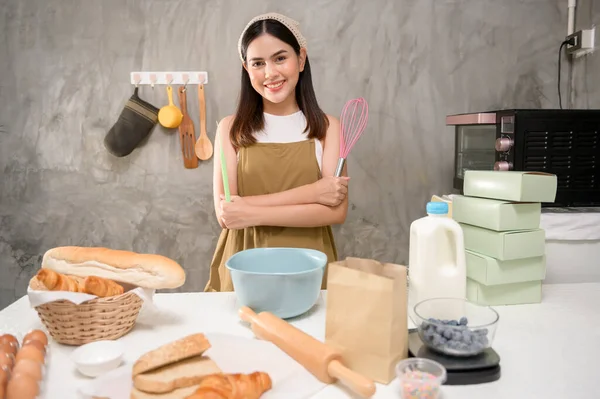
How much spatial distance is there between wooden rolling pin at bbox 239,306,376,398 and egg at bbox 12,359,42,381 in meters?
0.36

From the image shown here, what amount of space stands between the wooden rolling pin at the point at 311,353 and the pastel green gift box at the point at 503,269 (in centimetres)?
50

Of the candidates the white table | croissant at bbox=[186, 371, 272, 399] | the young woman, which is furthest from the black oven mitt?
croissant at bbox=[186, 371, 272, 399]

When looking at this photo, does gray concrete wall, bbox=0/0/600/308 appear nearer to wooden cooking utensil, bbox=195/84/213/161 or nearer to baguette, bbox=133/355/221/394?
wooden cooking utensil, bbox=195/84/213/161

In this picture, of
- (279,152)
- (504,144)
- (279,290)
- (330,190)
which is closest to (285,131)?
(279,152)

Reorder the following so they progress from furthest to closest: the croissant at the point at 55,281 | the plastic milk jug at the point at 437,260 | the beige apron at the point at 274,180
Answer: the beige apron at the point at 274,180 < the plastic milk jug at the point at 437,260 < the croissant at the point at 55,281

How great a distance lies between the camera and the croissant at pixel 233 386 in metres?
0.66

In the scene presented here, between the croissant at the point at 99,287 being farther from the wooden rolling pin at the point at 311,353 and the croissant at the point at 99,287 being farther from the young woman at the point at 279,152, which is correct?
the young woman at the point at 279,152

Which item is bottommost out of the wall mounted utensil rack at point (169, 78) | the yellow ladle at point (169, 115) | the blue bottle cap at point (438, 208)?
the blue bottle cap at point (438, 208)

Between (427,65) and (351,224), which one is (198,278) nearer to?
(351,224)

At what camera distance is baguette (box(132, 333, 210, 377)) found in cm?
72

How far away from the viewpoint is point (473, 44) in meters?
2.51

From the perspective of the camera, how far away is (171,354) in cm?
74

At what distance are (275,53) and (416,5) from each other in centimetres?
122

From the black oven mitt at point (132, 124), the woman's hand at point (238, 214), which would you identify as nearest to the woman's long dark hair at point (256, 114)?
the woman's hand at point (238, 214)
